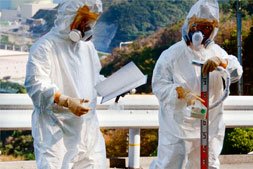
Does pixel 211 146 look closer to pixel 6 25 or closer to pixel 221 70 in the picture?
pixel 221 70

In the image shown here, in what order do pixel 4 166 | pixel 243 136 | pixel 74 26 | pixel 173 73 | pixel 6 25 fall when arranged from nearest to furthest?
pixel 74 26
pixel 173 73
pixel 4 166
pixel 243 136
pixel 6 25

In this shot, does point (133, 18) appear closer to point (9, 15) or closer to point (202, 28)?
point (9, 15)

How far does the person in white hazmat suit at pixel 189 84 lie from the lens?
6.78m

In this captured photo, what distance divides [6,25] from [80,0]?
15.3 feet

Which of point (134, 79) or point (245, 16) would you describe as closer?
point (134, 79)

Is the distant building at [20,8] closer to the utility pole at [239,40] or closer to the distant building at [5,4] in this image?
the distant building at [5,4]

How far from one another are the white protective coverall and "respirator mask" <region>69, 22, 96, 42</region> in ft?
0.34

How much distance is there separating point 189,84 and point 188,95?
0.35 meters

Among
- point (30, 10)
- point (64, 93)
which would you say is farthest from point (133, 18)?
point (64, 93)

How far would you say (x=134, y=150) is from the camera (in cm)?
827

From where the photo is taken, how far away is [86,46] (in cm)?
639

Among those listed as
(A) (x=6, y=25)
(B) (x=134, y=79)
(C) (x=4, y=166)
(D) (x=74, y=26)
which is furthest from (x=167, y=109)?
(A) (x=6, y=25)

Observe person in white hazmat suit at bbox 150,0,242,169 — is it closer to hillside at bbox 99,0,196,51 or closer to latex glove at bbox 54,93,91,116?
latex glove at bbox 54,93,91,116

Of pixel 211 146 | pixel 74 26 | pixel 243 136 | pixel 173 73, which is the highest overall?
pixel 74 26
